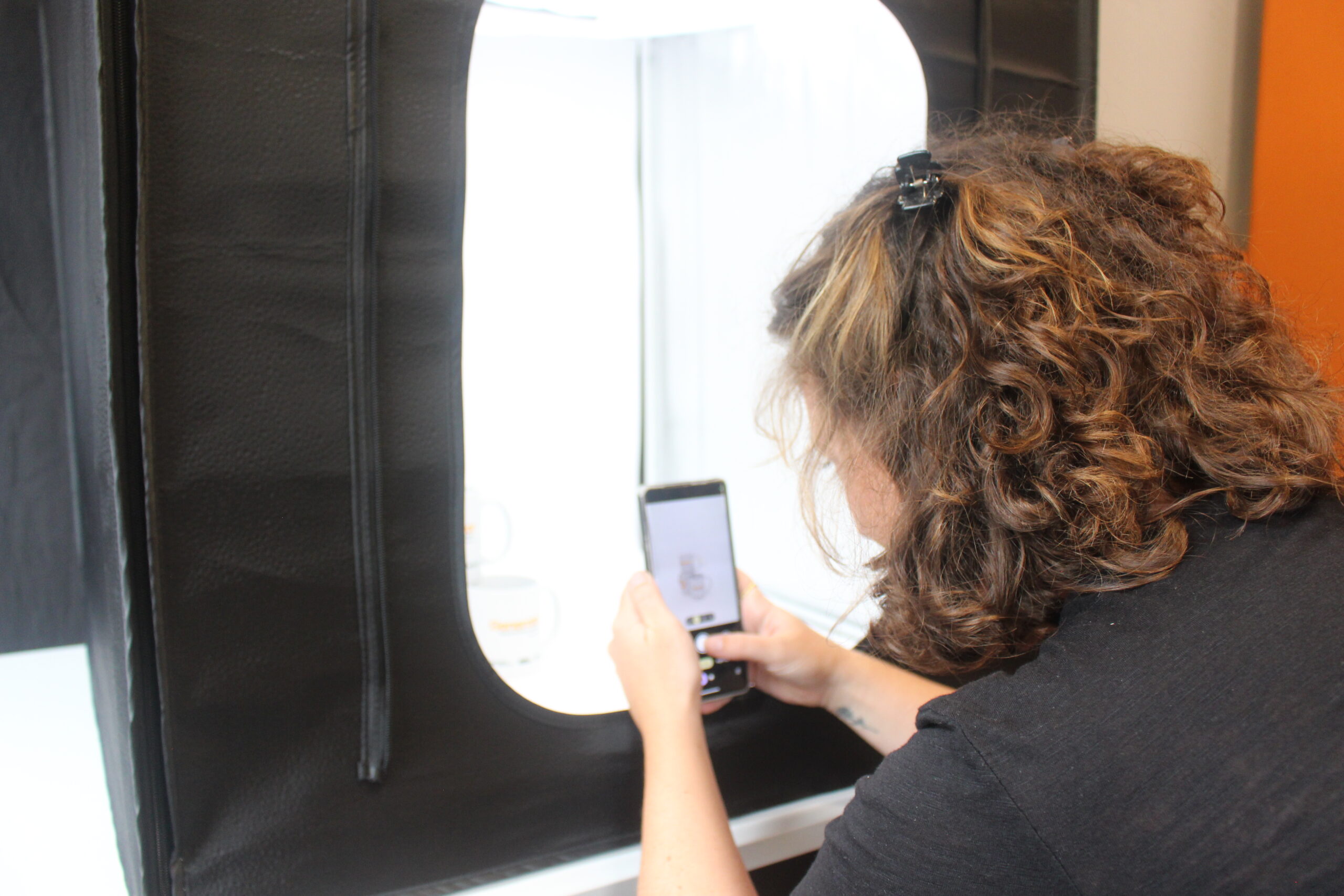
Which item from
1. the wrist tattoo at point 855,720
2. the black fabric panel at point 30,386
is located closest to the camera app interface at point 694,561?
the wrist tattoo at point 855,720

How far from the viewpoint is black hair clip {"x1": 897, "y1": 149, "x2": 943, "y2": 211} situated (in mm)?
572

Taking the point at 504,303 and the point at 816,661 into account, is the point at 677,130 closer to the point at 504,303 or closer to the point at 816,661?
the point at 504,303

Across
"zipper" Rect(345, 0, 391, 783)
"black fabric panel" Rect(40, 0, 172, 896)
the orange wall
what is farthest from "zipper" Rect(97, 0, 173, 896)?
the orange wall

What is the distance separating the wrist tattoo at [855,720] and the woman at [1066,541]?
103mm

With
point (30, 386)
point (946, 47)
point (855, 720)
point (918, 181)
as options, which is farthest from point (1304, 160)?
point (30, 386)

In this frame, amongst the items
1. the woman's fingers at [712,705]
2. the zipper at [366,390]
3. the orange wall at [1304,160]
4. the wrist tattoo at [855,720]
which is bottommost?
the wrist tattoo at [855,720]

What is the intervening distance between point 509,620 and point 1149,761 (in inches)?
27.3

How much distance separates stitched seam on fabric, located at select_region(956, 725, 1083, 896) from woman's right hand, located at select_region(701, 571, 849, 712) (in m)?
0.28

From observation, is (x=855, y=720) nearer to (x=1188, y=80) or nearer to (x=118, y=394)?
(x=118, y=394)

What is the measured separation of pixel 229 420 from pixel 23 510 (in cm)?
42

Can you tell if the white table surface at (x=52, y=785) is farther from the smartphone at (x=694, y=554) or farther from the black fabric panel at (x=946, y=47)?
the black fabric panel at (x=946, y=47)

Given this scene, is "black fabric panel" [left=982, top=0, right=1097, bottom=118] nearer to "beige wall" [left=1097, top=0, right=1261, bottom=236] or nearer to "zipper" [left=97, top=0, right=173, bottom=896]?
"beige wall" [left=1097, top=0, right=1261, bottom=236]

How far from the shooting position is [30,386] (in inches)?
29.5

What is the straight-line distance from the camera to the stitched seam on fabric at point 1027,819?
419 millimetres
